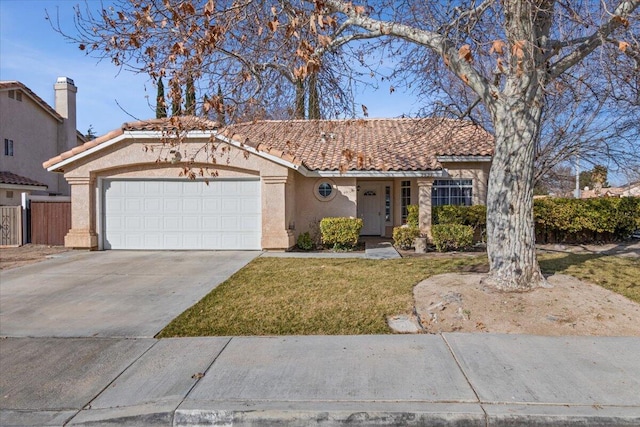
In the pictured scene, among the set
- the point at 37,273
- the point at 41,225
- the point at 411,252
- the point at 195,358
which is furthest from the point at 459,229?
the point at 41,225

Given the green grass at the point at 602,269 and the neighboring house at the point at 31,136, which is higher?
the neighboring house at the point at 31,136

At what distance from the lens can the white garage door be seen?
13.7 metres

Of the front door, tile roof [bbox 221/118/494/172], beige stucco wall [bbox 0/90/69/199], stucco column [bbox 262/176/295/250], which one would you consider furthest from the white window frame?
beige stucco wall [bbox 0/90/69/199]

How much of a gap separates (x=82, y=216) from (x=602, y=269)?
45.2 ft

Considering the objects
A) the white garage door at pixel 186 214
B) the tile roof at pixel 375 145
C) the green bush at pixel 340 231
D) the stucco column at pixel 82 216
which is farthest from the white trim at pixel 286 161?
the green bush at pixel 340 231

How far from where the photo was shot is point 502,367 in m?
4.52

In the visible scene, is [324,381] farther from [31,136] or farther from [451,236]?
[31,136]

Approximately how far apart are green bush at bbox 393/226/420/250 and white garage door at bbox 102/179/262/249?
4.36 m

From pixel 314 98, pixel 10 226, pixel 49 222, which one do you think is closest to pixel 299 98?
pixel 314 98

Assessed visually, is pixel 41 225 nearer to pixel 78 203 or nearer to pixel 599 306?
pixel 78 203

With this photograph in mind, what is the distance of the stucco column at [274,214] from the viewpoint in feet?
43.5

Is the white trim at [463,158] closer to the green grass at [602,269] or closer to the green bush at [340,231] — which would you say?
the green bush at [340,231]

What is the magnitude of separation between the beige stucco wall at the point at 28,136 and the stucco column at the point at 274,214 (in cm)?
1507

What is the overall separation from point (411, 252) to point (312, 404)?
977 centimetres
